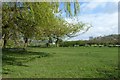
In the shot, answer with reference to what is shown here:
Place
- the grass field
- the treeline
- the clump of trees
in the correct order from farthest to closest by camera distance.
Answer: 1. the treeline
2. the clump of trees
3. the grass field

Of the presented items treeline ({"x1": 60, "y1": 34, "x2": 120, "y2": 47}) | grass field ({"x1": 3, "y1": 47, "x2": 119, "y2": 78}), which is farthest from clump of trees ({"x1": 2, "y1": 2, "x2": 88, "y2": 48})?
treeline ({"x1": 60, "y1": 34, "x2": 120, "y2": 47})

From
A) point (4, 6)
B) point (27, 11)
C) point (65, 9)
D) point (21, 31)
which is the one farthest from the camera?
point (21, 31)

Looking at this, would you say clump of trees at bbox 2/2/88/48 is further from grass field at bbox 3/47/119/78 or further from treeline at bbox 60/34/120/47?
treeline at bbox 60/34/120/47

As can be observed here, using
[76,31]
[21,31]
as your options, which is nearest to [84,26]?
[76,31]

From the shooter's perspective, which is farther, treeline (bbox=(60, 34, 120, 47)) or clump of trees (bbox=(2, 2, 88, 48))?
treeline (bbox=(60, 34, 120, 47))

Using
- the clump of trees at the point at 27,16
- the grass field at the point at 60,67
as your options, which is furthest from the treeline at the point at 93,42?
the clump of trees at the point at 27,16

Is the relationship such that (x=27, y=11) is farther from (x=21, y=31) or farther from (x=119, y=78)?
(x=119, y=78)

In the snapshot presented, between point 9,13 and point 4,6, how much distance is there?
1.72 metres

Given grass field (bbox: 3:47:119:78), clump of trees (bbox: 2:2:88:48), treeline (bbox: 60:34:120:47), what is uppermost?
clump of trees (bbox: 2:2:88:48)

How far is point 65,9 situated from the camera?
7.43 m

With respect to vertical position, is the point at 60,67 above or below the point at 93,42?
below

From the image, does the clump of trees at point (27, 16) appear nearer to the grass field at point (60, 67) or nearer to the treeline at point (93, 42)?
the grass field at point (60, 67)

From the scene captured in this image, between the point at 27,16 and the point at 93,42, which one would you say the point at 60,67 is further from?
the point at 93,42

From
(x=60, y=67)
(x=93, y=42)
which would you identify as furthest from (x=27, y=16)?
(x=93, y=42)
